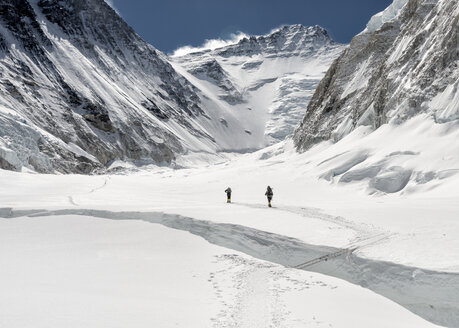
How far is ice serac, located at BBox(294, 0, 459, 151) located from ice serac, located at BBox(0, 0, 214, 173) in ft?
143

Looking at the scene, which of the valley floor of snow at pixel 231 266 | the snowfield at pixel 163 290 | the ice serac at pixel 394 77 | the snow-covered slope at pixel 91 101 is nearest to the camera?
the snowfield at pixel 163 290

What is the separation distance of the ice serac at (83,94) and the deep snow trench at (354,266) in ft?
145

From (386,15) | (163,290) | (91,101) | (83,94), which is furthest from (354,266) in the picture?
(83,94)

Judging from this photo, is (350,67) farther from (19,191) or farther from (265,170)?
(19,191)

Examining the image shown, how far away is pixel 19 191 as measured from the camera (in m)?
28.8

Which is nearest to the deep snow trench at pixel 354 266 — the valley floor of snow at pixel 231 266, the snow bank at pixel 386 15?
the valley floor of snow at pixel 231 266

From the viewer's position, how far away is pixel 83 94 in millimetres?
113312

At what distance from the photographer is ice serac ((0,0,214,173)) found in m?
75.5

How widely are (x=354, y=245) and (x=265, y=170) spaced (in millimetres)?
33602

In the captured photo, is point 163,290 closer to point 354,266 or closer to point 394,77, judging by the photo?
point 354,266

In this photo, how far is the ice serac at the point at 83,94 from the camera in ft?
248

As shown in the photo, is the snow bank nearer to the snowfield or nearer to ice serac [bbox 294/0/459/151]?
ice serac [bbox 294/0/459/151]

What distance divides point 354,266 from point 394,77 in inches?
1407

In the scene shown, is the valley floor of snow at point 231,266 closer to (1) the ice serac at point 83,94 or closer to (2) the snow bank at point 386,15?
(1) the ice serac at point 83,94
